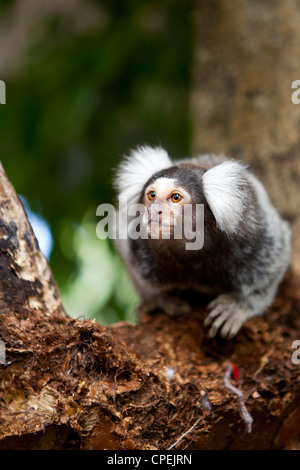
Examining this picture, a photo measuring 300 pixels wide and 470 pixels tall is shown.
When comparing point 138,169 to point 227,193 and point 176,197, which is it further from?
point 227,193

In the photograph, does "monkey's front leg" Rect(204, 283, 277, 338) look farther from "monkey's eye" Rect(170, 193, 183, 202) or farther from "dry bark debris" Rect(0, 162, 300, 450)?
"monkey's eye" Rect(170, 193, 183, 202)

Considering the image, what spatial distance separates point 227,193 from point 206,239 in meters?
0.25

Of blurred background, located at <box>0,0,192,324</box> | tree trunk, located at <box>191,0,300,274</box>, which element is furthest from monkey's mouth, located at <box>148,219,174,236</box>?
tree trunk, located at <box>191,0,300,274</box>

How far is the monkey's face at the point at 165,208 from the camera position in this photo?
239 centimetres

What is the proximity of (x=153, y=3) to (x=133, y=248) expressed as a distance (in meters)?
2.14

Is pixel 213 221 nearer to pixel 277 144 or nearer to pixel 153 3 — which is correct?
pixel 277 144

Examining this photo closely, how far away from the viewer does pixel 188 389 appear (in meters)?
2.15

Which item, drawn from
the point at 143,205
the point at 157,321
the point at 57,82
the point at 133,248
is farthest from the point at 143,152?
the point at 57,82

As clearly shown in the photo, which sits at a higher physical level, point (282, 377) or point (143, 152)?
point (143, 152)

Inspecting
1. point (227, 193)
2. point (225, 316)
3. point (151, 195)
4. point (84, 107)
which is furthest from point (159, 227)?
point (84, 107)

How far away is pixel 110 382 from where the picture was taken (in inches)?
76.8

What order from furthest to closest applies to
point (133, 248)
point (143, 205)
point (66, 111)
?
point (66, 111) < point (133, 248) < point (143, 205)

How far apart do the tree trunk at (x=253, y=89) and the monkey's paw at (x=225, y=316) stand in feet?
3.36
